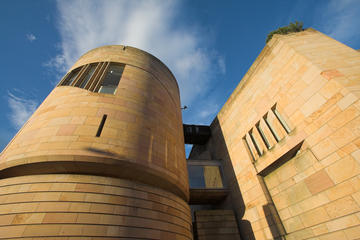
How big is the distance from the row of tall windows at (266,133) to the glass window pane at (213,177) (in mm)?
4711

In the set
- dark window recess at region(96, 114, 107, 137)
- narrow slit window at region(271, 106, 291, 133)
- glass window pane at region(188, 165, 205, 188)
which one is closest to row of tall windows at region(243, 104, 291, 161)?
narrow slit window at region(271, 106, 291, 133)

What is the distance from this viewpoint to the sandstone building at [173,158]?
6582 mm

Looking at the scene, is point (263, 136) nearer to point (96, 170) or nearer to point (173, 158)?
point (173, 158)

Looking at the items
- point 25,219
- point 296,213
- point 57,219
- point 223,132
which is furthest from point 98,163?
point 223,132

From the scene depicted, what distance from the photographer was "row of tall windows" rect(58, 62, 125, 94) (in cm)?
1141

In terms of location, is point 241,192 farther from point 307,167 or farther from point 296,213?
point 307,167

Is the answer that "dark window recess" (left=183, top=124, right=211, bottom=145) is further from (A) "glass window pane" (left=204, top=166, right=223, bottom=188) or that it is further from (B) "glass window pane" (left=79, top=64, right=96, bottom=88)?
(B) "glass window pane" (left=79, top=64, right=96, bottom=88)

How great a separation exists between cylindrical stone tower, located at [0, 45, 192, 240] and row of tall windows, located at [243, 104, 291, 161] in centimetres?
572

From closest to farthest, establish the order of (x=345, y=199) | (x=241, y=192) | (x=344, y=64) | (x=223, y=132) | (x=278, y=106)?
(x=345, y=199) → (x=344, y=64) → (x=278, y=106) → (x=241, y=192) → (x=223, y=132)

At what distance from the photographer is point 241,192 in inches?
515

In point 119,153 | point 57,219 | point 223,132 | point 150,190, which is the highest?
point 223,132

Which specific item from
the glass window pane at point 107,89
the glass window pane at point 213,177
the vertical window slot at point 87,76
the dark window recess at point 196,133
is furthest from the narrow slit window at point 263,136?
the vertical window slot at point 87,76

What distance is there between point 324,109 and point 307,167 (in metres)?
3.15

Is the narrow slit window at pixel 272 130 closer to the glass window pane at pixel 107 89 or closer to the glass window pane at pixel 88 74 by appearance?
the glass window pane at pixel 107 89
